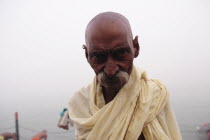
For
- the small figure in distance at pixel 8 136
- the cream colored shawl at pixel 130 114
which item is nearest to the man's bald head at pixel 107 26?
the cream colored shawl at pixel 130 114

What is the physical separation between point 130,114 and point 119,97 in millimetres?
100

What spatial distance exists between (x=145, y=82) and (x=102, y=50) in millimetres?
371

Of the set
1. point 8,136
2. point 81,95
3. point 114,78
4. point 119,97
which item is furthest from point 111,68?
point 8,136

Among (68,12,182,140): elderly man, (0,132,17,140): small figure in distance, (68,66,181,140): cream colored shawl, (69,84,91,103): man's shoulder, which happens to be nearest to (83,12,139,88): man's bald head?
(68,12,182,140): elderly man

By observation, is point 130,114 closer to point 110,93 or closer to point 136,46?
point 110,93

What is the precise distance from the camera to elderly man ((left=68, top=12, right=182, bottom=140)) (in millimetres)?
926

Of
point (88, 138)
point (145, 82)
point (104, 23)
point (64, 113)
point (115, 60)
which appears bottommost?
point (64, 113)

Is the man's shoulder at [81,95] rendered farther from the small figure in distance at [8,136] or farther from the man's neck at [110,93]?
the small figure in distance at [8,136]

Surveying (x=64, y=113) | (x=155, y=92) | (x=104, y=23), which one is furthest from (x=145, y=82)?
(x=64, y=113)

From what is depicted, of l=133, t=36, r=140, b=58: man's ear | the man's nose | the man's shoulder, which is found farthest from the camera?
the man's shoulder

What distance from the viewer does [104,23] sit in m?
0.94

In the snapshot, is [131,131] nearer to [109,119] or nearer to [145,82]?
[109,119]

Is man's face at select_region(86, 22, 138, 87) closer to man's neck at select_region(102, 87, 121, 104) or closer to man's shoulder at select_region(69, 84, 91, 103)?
man's neck at select_region(102, 87, 121, 104)

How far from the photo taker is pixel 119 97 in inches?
40.2
